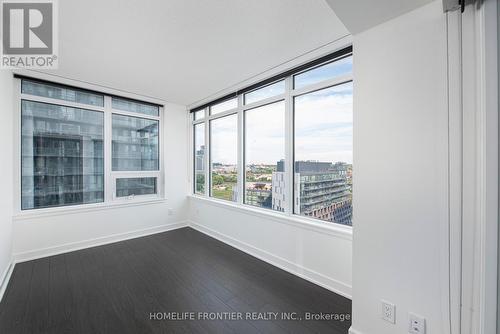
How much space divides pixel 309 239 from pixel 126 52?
2.98 meters

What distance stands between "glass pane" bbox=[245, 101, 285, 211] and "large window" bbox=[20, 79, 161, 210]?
2080mm

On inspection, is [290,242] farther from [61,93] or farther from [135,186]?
[61,93]

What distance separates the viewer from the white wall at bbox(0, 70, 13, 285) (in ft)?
7.94

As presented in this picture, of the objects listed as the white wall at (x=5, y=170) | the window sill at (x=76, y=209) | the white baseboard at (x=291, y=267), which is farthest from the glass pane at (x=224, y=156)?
the white wall at (x=5, y=170)

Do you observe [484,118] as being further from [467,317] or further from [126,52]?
[126,52]

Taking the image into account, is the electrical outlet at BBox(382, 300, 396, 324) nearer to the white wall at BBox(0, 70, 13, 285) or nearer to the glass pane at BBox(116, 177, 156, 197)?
the white wall at BBox(0, 70, 13, 285)

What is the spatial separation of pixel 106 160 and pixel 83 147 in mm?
379

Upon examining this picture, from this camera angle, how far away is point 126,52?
2.46 meters

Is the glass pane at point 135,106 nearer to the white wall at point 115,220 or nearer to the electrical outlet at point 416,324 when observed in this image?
the white wall at point 115,220

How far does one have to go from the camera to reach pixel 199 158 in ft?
15.5

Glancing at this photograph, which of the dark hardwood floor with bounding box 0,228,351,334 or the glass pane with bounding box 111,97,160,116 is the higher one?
the glass pane with bounding box 111,97,160,116

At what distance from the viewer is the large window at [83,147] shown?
125 inches

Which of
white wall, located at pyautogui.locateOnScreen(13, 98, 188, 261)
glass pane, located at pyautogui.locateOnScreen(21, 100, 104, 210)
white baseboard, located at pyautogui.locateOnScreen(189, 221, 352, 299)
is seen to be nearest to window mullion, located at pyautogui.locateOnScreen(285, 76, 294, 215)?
white baseboard, located at pyautogui.locateOnScreen(189, 221, 352, 299)

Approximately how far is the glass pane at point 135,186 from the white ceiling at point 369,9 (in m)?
4.09
